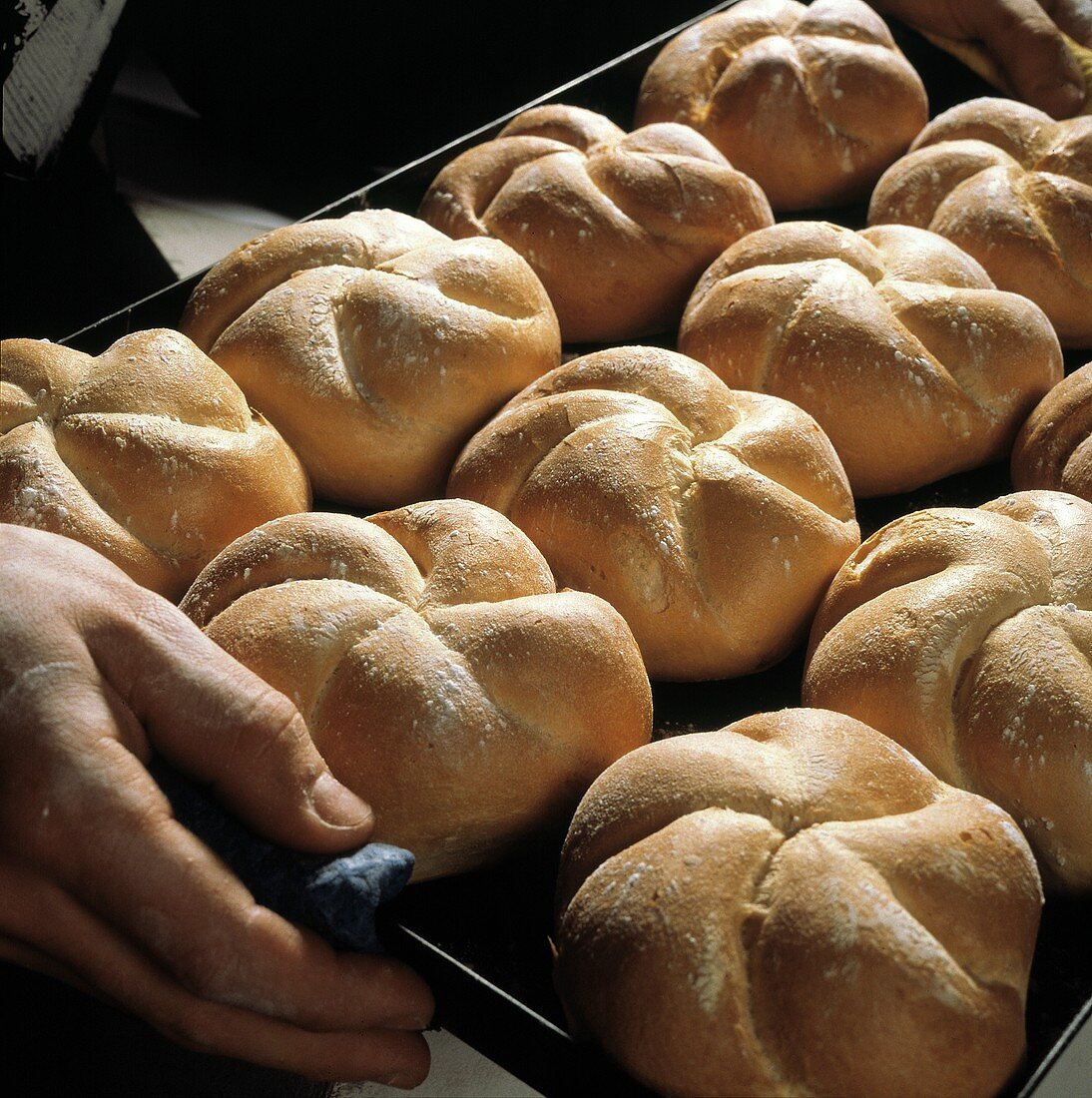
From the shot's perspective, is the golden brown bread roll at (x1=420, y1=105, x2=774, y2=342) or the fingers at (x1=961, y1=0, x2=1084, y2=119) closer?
the golden brown bread roll at (x1=420, y1=105, x2=774, y2=342)

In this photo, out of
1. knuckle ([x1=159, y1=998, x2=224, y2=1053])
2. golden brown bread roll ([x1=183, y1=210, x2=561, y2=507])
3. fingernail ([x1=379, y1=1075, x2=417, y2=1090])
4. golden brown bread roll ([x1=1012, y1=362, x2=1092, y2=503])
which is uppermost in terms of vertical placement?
golden brown bread roll ([x1=183, y1=210, x2=561, y2=507])

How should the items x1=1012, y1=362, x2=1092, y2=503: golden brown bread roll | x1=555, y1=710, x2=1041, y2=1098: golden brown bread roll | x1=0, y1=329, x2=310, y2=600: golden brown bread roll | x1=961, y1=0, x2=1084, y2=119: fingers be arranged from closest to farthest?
1. x1=555, y1=710, x2=1041, y2=1098: golden brown bread roll
2. x1=0, y1=329, x2=310, y2=600: golden brown bread roll
3. x1=1012, y1=362, x2=1092, y2=503: golden brown bread roll
4. x1=961, y1=0, x2=1084, y2=119: fingers

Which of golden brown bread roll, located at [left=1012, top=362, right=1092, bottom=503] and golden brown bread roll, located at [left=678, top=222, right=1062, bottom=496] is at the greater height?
golden brown bread roll, located at [left=678, top=222, right=1062, bottom=496]

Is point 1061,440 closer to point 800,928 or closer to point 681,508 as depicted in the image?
point 681,508

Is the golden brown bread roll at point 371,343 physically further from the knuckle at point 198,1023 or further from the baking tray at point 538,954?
A: the knuckle at point 198,1023

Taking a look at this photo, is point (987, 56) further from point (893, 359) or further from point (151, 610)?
point (151, 610)

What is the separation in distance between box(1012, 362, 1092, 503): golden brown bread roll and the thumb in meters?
1.03

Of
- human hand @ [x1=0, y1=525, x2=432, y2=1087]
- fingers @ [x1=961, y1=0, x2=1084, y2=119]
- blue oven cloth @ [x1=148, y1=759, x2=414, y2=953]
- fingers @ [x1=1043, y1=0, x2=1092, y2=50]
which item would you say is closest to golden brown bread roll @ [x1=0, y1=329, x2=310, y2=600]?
human hand @ [x1=0, y1=525, x2=432, y2=1087]

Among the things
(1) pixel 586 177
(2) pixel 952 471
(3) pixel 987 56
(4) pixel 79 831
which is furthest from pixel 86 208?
(4) pixel 79 831

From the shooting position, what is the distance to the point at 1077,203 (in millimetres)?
1901

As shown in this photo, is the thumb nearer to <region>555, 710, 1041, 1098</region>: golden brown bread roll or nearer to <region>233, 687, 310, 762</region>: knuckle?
<region>233, 687, 310, 762</region>: knuckle

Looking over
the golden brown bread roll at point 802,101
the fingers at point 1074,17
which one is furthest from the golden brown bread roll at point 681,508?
the fingers at point 1074,17

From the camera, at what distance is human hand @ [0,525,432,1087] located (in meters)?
0.95

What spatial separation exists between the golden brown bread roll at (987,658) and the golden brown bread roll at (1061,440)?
0.57 feet
